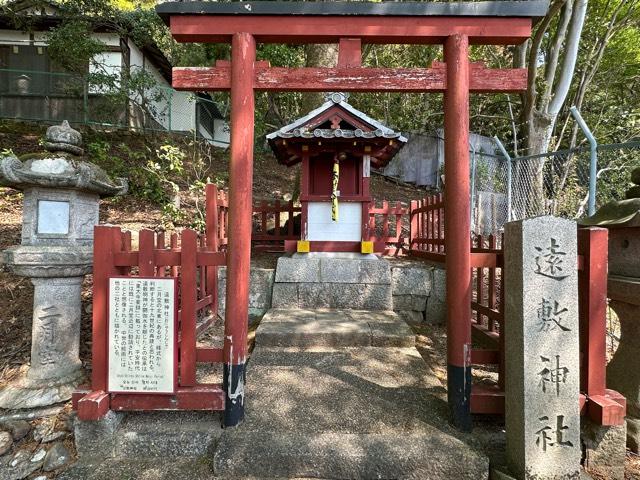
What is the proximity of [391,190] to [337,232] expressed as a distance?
8.48 meters

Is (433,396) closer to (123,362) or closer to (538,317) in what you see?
(538,317)

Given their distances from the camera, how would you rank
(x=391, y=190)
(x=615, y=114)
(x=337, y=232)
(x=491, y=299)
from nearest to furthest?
1. (x=491, y=299)
2. (x=337, y=232)
3. (x=615, y=114)
4. (x=391, y=190)

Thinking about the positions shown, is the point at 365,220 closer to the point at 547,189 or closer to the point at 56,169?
the point at 56,169

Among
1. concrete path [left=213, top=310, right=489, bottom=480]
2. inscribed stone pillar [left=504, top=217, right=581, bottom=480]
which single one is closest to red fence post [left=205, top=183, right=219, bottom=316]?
concrete path [left=213, top=310, right=489, bottom=480]

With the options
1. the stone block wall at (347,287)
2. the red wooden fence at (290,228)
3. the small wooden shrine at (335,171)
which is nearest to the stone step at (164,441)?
the stone block wall at (347,287)

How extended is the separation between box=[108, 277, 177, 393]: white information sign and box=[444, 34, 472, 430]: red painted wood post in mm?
2153

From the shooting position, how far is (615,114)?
11.9 m

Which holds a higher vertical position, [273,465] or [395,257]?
[395,257]

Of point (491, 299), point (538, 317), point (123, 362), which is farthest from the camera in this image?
point (491, 299)

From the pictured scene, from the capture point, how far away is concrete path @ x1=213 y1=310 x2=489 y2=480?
2.29m

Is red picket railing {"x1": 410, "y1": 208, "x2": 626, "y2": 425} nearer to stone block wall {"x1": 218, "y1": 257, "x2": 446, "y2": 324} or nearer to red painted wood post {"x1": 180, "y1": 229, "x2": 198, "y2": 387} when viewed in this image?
red painted wood post {"x1": 180, "y1": 229, "x2": 198, "y2": 387}

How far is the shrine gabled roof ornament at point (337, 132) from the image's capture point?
5.16 metres

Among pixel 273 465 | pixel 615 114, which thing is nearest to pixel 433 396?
pixel 273 465

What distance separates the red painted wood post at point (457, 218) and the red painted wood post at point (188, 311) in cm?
200
